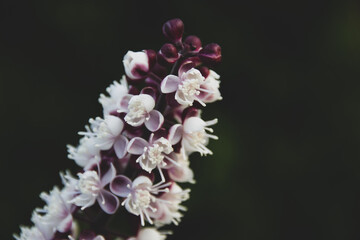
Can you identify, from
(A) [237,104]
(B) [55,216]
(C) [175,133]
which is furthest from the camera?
(A) [237,104]

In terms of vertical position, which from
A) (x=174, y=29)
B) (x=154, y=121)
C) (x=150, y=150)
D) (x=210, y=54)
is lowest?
(x=150, y=150)

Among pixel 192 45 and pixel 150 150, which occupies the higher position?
pixel 192 45

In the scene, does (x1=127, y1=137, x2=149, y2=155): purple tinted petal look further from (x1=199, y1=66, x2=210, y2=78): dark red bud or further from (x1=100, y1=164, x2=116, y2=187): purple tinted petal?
(x1=199, y1=66, x2=210, y2=78): dark red bud

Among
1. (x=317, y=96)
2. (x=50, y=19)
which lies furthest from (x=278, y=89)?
(x=50, y=19)

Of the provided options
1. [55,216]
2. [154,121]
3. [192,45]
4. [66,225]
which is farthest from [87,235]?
[192,45]

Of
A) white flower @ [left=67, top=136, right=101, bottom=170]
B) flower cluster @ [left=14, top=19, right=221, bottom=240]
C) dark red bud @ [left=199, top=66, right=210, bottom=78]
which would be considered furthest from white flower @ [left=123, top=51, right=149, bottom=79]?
white flower @ [left=67, top=136, right=101, bottom=170]

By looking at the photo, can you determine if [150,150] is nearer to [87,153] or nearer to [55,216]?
[87,153]
